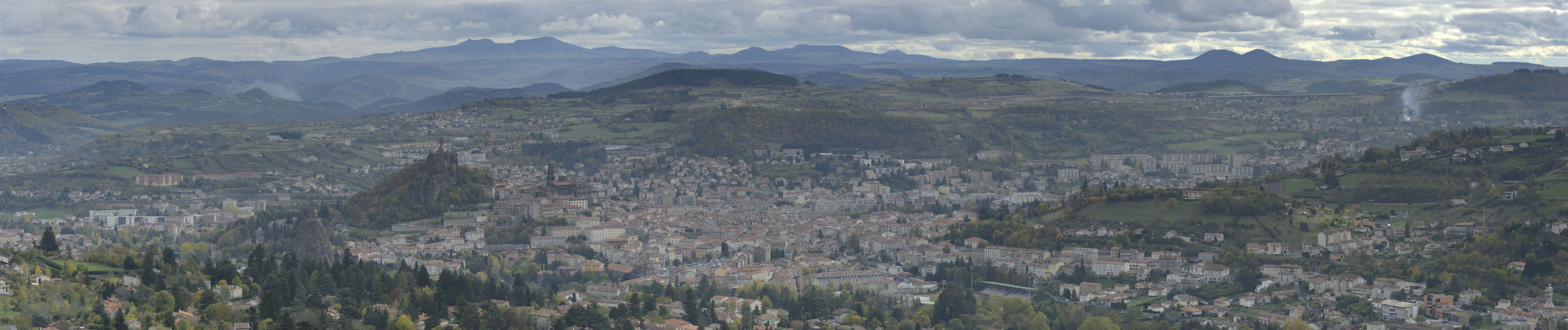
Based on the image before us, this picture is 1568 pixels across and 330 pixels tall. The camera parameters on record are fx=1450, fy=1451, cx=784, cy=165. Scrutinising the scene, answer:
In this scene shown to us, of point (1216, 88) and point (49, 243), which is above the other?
point (1216, 88)

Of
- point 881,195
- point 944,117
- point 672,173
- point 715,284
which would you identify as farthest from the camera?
point 944,117

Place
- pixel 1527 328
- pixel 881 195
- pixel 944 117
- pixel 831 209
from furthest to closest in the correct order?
pixel 944 117
pixel 881 195
pixel 831 209
pixel 1527 328

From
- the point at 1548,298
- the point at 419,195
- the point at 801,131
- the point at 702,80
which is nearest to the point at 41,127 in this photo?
the point at 702,80

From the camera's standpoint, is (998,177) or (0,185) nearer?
(0,185)

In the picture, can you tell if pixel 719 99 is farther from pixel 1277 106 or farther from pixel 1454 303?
pixel 1454 303

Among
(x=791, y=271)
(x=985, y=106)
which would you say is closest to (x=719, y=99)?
(x=985, y=106)

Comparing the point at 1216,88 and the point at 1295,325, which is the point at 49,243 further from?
the point at 1216,88

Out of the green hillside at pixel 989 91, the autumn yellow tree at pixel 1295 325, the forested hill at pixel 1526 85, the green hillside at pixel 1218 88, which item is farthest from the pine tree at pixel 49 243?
the green hillside at pixel 1218 88

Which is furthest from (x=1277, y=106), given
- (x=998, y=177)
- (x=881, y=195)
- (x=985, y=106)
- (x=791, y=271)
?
(x=791, y=271)
